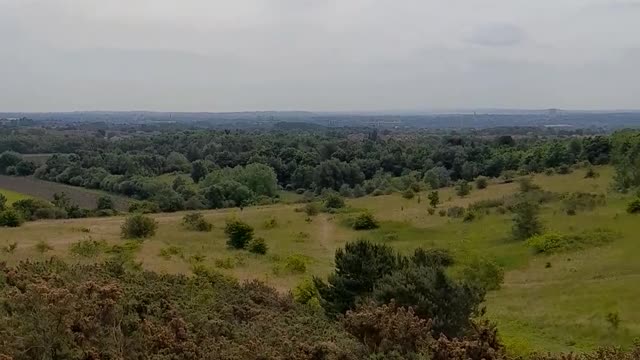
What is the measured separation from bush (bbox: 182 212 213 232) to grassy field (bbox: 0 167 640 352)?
580 mm

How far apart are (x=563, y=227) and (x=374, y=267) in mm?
20962

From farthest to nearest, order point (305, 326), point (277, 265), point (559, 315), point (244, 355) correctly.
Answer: point (277, 265) → point (559, 315) → point (305, 326) → point (244, 355)

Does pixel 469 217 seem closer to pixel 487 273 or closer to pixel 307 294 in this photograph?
pixel 487 273

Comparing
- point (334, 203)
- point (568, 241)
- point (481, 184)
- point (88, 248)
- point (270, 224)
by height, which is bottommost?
point (334, 203)

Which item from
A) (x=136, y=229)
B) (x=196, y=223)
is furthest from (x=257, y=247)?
(x=196, y=223)

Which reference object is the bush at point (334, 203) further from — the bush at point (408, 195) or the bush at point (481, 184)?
the bush at point (481, 184)

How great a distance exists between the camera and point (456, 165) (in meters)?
89.4

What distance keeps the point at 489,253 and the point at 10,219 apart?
25.5 m

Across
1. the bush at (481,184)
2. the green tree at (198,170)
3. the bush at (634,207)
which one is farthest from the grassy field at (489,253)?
the green tree at (198,170)

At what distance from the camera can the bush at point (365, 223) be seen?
45219 mm

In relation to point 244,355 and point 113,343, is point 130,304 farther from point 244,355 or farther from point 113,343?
point 244,355

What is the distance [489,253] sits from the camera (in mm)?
35375

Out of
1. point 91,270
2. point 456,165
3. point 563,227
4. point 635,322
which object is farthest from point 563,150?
point 91,270

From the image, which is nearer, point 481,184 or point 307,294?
point 307,294
